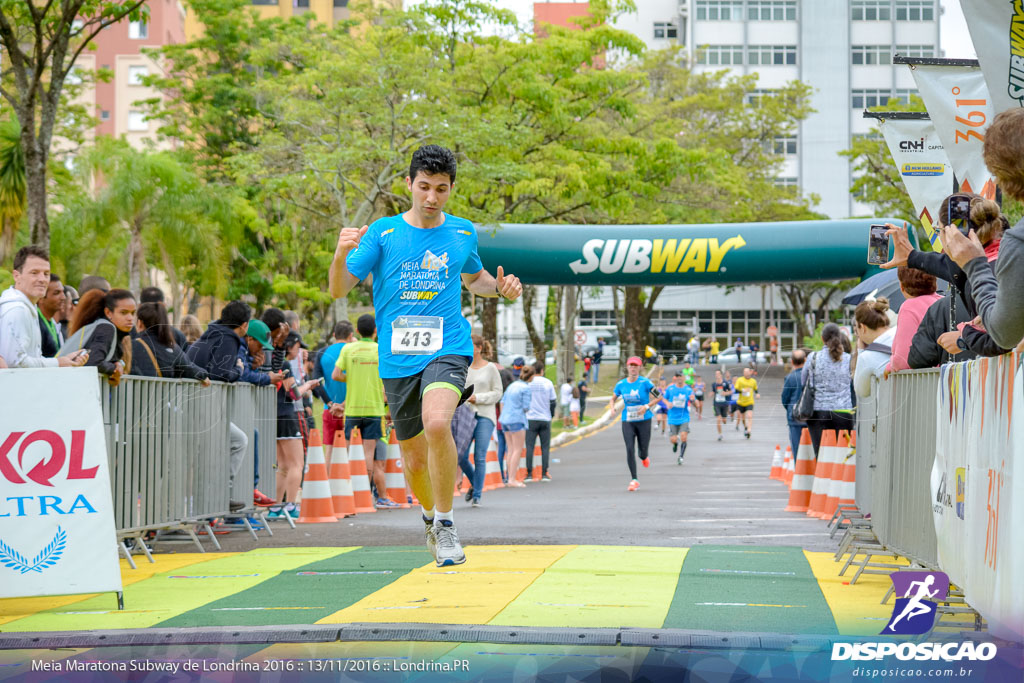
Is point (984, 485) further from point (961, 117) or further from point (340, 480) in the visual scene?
point (340, 480)

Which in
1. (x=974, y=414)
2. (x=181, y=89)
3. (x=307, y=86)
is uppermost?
(x=181, y=89)

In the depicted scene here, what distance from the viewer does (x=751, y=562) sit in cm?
912

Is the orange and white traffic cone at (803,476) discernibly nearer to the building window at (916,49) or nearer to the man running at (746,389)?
the man running at (746,389)

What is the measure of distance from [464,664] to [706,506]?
9951mm

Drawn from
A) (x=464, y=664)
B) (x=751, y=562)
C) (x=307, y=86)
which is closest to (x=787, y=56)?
(x=307, y=86)

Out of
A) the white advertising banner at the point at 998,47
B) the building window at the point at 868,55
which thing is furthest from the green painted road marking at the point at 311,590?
the building window at the point at 868,55

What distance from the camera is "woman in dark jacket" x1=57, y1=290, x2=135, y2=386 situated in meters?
7.93

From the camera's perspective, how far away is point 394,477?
14.8 m

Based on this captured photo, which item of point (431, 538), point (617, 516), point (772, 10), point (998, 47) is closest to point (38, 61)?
point (617, 516)

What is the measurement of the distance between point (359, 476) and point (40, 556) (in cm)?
713

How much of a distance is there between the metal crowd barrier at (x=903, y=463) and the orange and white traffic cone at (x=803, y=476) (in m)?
5.11

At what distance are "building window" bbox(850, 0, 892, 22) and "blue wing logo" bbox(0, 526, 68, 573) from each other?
54558 mm

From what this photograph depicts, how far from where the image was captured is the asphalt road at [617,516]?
1087 centimetres

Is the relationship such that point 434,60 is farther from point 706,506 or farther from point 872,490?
point 872,490
